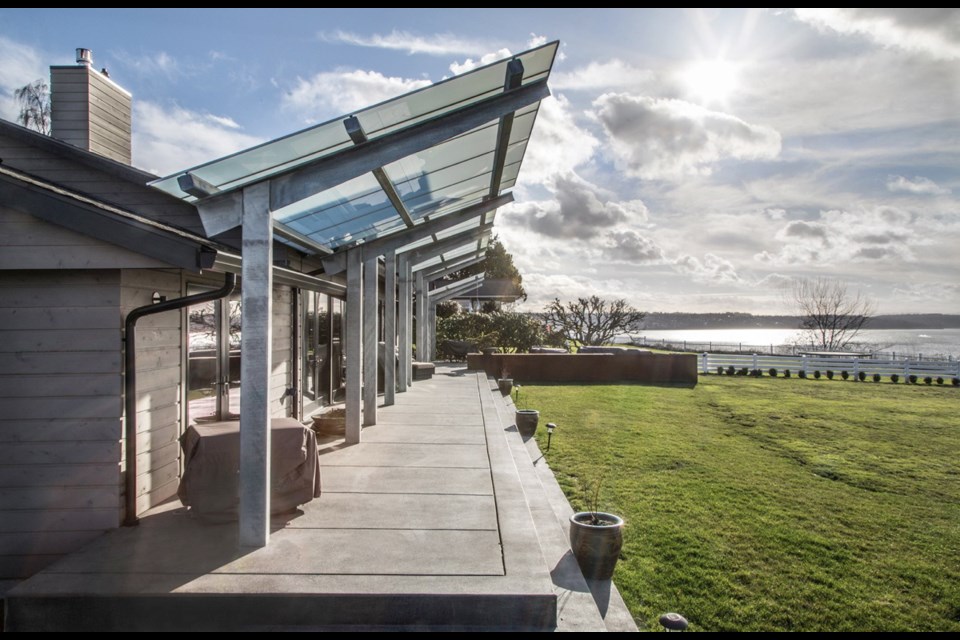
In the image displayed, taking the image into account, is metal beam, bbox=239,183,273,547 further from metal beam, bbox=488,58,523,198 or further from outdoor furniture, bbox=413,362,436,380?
outdoor furniture, bbox=413,362,436,380

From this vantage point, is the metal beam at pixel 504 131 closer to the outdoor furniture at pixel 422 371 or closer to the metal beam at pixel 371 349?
the metal beam at pixel 371 349

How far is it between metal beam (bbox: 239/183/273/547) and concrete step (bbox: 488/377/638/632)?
6.85ft

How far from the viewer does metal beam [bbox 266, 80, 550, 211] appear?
4.11 meters

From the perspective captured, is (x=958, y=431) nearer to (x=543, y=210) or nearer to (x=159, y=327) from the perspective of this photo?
(x=159, y=327)

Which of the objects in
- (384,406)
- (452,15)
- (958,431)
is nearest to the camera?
(452,15)

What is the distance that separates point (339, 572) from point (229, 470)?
139 cm

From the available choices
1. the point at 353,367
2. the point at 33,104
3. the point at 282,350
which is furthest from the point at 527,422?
the point at 33,104

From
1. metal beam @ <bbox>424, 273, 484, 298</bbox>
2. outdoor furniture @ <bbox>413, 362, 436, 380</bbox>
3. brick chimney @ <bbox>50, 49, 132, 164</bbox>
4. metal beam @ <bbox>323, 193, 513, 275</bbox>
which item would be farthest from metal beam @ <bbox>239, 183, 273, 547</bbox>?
metal beam @ <bbox>424, 273, 484, 298</bbox>

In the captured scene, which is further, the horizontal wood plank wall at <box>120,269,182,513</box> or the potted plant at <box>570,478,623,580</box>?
the horizontal wood plank wall at <box>120,269,182,513</box>

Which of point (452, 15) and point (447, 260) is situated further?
point (447, 260)

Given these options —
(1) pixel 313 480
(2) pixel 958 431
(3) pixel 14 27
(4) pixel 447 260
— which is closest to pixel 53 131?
(1) pixel 313 480

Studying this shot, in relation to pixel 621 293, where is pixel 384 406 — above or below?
below

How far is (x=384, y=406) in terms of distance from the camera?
32.9ft
